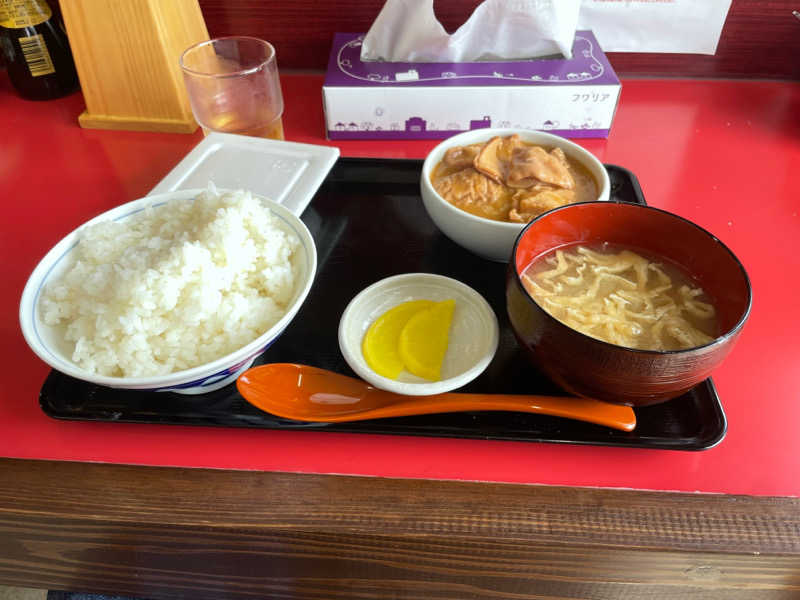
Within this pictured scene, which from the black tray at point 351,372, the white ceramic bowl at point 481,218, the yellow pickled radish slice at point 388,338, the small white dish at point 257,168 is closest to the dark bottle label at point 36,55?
the small white dish at point 257,168

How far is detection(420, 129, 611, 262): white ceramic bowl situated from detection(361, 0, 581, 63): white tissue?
1.21 feet

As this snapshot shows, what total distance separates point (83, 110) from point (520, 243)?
1.34 metres

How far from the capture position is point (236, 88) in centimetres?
138

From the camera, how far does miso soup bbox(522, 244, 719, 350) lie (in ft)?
2.83

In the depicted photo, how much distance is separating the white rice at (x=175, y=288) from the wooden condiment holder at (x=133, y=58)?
0.58 metres

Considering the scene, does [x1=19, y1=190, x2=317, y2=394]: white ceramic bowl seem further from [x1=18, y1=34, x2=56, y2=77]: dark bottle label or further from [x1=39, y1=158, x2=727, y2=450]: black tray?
[x1=18, y1=34, x2=56, y2=77]: dark bottle label

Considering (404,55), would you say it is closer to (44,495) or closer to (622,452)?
(622,452)

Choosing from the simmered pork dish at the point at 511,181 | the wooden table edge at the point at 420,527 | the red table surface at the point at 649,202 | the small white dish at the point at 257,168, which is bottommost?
the wooden table edge at the point at 420,527

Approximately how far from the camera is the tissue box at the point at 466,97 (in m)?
1.37

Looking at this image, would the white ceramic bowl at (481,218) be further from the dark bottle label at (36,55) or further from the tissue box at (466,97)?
the dark bottle label at (36,55)

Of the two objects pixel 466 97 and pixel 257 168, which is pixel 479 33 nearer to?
pixel 466 97

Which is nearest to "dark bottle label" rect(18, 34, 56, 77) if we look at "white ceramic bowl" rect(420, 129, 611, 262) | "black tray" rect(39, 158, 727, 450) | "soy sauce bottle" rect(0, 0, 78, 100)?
"soy sauce bottle" rect(0, 0, 78, 100)

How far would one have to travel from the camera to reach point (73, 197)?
1.33m

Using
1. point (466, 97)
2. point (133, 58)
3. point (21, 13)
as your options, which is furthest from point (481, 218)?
point (21, 13)
